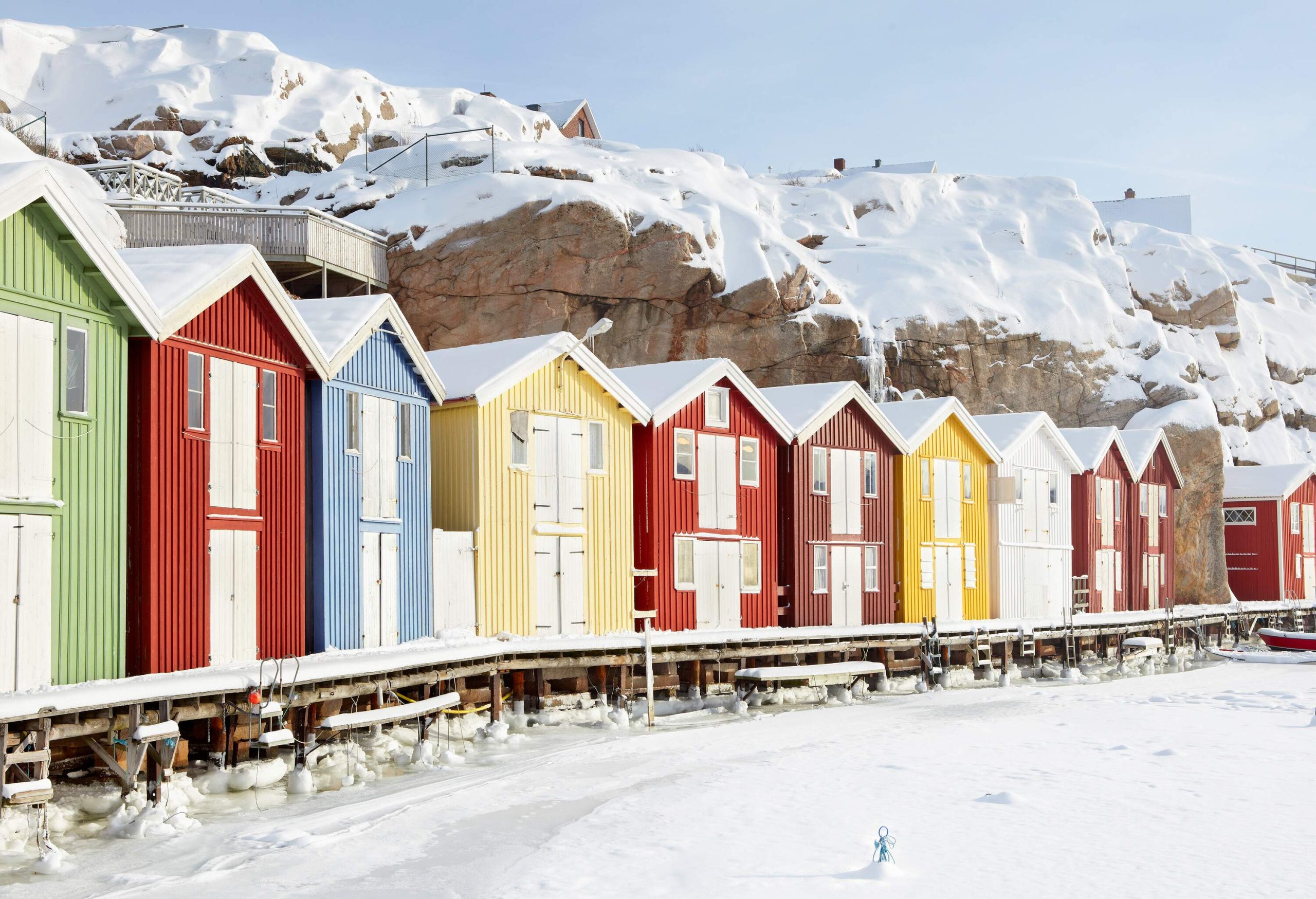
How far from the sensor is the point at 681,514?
111 ft

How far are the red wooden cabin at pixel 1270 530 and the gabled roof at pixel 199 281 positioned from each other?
4557 centimetres

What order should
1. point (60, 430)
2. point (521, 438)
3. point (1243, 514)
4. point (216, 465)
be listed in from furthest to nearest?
point (1243, 514) < point (521, 438) < point (216, 465) < point (60, 430)

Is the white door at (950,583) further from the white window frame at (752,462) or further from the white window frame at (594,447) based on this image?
the white window frame at (594,447)

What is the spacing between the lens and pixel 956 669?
37656 millimetres

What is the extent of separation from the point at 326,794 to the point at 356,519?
7.32 m

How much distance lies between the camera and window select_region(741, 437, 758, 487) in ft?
116

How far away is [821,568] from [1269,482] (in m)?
29.4

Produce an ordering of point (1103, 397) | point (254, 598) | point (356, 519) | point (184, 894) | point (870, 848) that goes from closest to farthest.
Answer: point (184, 894) < point (870, 848) < point (254, 598) < point (356, 519) < point (1103, 397)

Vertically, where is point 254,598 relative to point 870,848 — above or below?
above

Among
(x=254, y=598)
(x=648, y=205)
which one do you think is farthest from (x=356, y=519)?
(x=648, y=205)

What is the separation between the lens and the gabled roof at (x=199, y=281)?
69.7 feet

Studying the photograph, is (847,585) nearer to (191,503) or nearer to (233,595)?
(233,595)

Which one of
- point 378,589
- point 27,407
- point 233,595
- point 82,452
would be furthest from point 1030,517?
point 27,407

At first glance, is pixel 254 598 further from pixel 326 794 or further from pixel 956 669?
pixel 956 669
